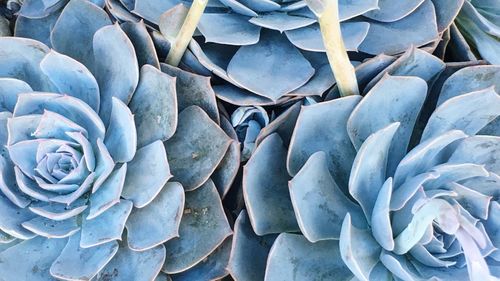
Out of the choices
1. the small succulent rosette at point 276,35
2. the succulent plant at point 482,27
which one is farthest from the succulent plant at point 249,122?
the succulent plant at point 482,27

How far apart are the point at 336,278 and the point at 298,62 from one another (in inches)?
8.4

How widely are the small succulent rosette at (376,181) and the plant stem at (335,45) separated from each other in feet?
0.05

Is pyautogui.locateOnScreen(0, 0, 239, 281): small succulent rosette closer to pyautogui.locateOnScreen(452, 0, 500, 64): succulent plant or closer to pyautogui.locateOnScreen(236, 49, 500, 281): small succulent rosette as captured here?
pyautogui.locateOnScreen(236, 49, 500, 281): small succulent rosette

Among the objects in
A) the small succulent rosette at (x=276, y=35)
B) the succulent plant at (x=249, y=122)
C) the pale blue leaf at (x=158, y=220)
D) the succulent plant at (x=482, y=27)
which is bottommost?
the pale blue leaf at (x=158, y=220)

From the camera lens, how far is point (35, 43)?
623 millimetres

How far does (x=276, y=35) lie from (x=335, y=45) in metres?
0.11

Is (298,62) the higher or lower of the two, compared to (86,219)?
higher

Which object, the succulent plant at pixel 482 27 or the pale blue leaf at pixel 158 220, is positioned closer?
the pale blue leaf at pixel 158 220

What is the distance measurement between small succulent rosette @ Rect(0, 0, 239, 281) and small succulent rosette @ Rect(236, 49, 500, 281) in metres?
0.04

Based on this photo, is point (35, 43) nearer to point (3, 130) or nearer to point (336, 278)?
point (3, 130)

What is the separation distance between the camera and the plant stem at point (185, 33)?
0.57 meters

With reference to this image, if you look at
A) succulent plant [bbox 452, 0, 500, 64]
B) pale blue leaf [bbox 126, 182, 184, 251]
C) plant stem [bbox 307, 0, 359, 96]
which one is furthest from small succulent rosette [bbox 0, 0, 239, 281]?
succulent plant [bbox 452, 0, 500, 64]

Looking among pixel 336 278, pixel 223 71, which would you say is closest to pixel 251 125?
pixel 223 71

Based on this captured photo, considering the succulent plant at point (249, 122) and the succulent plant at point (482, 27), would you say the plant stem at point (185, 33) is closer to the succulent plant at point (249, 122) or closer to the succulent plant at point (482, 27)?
the succulent plant at point (249, 122)
